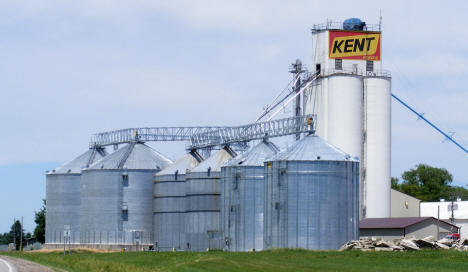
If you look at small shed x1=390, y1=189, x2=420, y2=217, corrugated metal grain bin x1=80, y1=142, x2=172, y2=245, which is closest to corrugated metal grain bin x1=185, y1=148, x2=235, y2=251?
corrugated metal grain bin x1=80, y1=142, x2=172, y2=245

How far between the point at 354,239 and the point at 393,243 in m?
6.91

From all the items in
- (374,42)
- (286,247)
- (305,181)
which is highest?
(374,42)

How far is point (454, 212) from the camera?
147m

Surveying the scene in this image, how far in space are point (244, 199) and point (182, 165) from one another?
2091 centimetres

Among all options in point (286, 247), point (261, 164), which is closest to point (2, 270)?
point (286, 247)

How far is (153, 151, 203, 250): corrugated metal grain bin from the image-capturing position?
120 metres

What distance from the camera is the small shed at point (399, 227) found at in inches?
4139

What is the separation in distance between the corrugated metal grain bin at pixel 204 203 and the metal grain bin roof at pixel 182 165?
5077mm

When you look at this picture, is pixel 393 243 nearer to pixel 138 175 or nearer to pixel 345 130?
pixel 345 130

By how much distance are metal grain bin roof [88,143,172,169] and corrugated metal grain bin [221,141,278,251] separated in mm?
24336

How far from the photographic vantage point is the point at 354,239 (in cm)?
9312

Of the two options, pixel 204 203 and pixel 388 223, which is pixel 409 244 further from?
pixel 204 203

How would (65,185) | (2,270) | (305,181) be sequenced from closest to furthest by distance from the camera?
(2,270) → (305,181) → (65,185)

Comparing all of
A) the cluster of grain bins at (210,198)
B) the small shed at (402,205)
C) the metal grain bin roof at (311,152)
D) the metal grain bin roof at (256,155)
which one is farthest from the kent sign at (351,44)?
the metal grain bin roof at (311,152)
